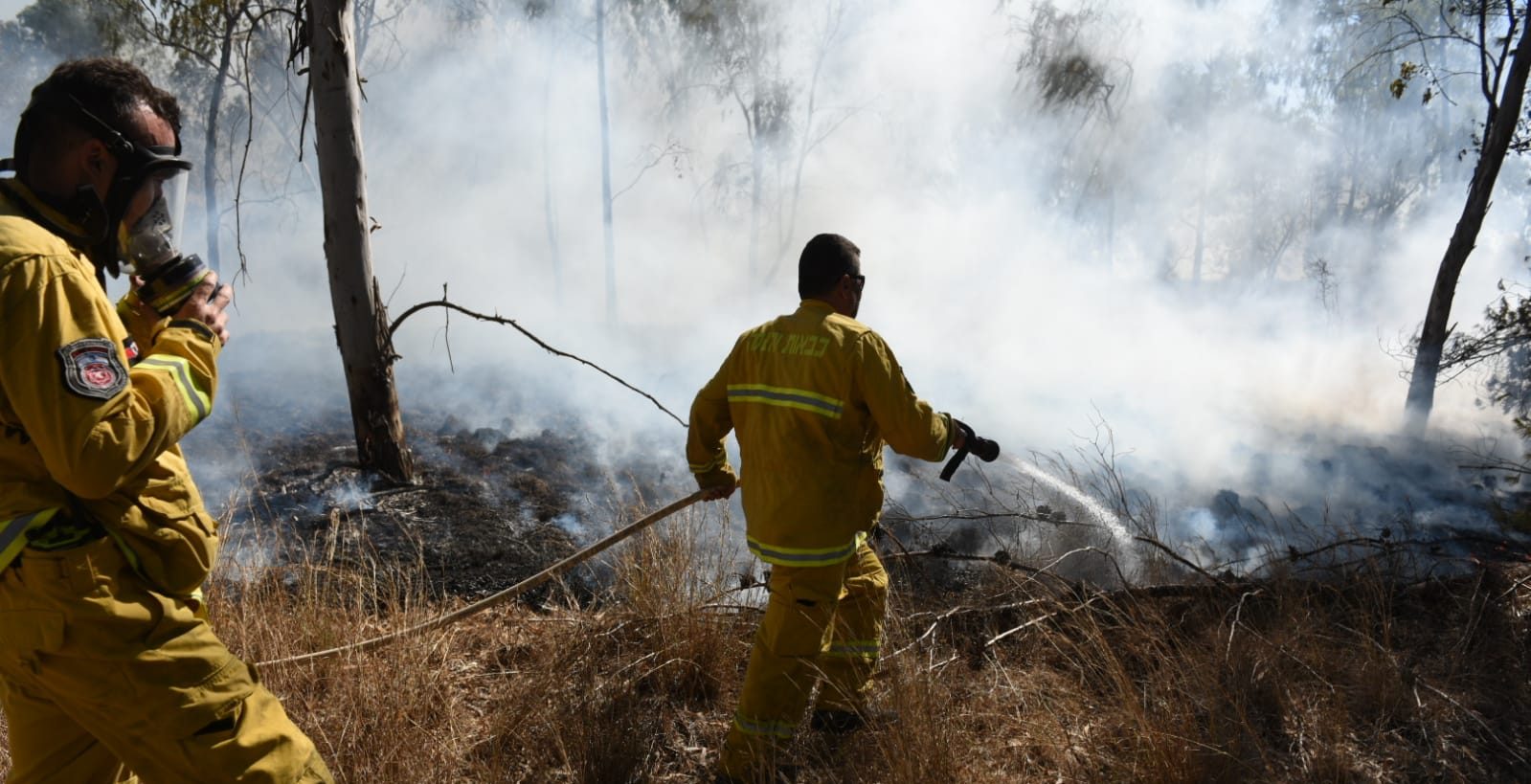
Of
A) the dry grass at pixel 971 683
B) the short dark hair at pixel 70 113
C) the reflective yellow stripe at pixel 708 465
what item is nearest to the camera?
the short dark hair at pixel 70 113

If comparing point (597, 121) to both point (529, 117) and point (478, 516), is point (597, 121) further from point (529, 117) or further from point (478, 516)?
point (478, 516)

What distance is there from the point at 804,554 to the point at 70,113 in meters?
1.97

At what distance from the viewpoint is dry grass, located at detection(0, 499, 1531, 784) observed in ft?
7.66

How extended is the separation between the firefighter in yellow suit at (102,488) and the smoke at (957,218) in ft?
26.0

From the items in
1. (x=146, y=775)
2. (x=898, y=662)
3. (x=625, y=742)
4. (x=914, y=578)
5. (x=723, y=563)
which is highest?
(x=914, y=578)

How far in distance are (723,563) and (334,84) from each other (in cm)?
350

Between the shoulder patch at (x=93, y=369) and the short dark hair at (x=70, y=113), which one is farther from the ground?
the short dark hair at (x=70, y=113)

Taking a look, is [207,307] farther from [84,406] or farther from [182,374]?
[84,406]

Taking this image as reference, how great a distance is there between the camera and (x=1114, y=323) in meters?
15.5

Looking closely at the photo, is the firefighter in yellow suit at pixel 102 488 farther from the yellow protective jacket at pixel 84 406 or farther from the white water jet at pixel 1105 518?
the white water jet at pixel 1105 518

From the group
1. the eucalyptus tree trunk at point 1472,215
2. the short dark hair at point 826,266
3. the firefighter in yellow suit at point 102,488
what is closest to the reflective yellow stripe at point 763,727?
the firefighter in yellow suit at point 102,488

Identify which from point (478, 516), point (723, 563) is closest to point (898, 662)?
point (723, 563)

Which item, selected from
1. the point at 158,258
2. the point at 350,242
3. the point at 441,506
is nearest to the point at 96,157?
the point at 158,258

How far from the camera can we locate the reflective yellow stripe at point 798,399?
2494 mm
